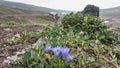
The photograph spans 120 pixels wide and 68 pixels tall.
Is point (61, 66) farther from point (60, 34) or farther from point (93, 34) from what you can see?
point (93, 34)

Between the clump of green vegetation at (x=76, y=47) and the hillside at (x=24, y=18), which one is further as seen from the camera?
the hillside at (x=24, y=18)

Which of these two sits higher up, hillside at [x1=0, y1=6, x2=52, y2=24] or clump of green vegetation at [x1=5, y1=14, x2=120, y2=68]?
clump of green vegetation at [x1=5, y1=14, x2=120, y2=68]

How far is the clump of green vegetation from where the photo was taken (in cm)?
641

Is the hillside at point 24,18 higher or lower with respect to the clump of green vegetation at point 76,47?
lower

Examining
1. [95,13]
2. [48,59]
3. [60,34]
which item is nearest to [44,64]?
[48,59]

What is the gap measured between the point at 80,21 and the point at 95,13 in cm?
788

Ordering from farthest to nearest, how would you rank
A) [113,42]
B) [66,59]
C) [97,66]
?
[113,42]
[97,66]
[66,59]

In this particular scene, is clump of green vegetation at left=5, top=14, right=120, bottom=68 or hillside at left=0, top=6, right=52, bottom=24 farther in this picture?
hillside at left=0, top=6, right=52, bottom=24

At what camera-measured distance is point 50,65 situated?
6.37 m

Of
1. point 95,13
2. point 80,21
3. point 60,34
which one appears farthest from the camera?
point 95,13

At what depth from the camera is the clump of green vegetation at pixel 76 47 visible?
6.41 m

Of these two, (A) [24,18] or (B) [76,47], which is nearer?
(B) [76,47]

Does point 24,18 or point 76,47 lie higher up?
point 76,47

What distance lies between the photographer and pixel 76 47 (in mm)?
8688
